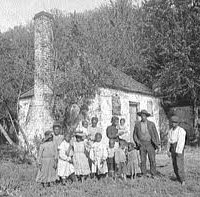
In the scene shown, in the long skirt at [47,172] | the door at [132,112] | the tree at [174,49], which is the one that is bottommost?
the long skirt at [47,172]

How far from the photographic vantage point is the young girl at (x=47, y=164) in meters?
7.53

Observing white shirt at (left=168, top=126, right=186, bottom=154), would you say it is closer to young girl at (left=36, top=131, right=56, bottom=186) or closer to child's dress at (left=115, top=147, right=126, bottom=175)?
child's dress at (left=115, top=147, right=126, bottom=175)

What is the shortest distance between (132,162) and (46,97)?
4.39m

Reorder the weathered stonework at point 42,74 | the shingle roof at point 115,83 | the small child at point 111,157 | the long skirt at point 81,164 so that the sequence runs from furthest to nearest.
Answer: the shingle roof at point 115,83 < the weathered stonework at point 42,74 < the small child at point 111,157 < the long skirt at point 81,164

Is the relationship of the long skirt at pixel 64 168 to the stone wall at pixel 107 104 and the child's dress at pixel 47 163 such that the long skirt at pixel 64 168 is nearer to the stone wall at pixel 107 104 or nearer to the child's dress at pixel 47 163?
the child's dress at pixel 47 163

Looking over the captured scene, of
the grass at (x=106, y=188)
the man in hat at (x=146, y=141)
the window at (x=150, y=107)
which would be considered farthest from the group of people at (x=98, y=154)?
Answer: the window at (x=150, y=107)

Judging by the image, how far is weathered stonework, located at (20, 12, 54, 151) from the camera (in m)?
11.3

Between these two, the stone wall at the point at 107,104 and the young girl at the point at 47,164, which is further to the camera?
the stone wall at the point at 107,104

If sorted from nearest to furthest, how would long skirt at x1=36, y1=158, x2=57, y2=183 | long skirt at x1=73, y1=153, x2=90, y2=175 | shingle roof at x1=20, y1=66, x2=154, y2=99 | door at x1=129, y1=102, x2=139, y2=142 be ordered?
long skirt at x1=36, y1=158, x2=57, y2=183
long skirt at x1=73, y1=153, x2=90, y2=175
shingle roof at x1=20, y1=66, x2=154, y2=99
door at x1=129, y1=102, x2=139, y2=142

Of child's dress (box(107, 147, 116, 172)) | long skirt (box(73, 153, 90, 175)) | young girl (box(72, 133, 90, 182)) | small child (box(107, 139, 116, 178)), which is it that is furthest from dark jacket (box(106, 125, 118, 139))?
long skirt (box(73, 153, 90, 175))

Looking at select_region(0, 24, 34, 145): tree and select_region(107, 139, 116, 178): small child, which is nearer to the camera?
select_region(107, 139, 116, 178): small child

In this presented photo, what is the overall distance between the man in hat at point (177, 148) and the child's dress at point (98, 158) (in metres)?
1.70

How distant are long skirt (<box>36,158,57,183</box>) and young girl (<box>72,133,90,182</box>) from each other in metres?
0.61

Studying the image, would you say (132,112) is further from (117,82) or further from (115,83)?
(115,83)
